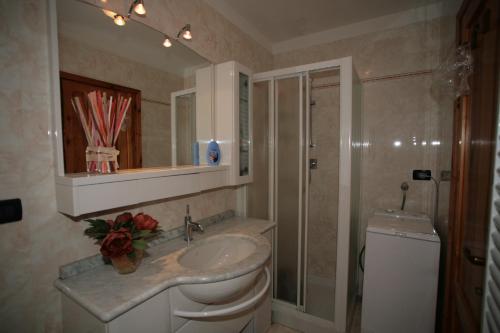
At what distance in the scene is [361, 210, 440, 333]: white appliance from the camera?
1.45m

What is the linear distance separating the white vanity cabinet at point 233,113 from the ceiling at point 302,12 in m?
0.54

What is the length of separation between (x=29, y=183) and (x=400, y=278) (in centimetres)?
204

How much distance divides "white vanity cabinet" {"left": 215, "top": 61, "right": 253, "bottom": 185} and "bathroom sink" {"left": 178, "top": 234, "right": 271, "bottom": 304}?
0.42 meters

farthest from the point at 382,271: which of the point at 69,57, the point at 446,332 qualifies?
the point at 69,57

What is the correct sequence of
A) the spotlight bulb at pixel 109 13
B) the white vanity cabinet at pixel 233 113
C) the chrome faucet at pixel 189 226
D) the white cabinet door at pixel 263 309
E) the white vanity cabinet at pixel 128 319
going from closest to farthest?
the white vanity cabinet at pixel 128 319
the spotlight bulb at pixel 109 13
the chrome faucet at pixel 189 226
the white cabinet door at pixel 263 309
the white vanity cabinet at pixel 233 113

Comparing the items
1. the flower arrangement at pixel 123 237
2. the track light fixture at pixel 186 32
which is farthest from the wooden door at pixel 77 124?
the track light fixture at pixel 186 32

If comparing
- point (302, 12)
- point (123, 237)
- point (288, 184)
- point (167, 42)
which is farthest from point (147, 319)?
point (302, 12)

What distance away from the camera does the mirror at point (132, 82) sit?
0.98m

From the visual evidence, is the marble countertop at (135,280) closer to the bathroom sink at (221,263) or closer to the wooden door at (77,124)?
the bathroom sink at (221,263)

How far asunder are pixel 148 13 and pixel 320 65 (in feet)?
3.56

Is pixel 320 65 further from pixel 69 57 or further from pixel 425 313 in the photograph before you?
pixel 425 313

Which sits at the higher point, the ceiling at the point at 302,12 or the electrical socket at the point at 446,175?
the ceiling at the point at 302,12

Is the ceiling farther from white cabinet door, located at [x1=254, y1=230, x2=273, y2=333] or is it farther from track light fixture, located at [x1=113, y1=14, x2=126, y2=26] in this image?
white cabinet door, located at [x1=254, y1=230, x2=273, y2=333]

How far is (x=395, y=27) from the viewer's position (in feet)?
6.48
